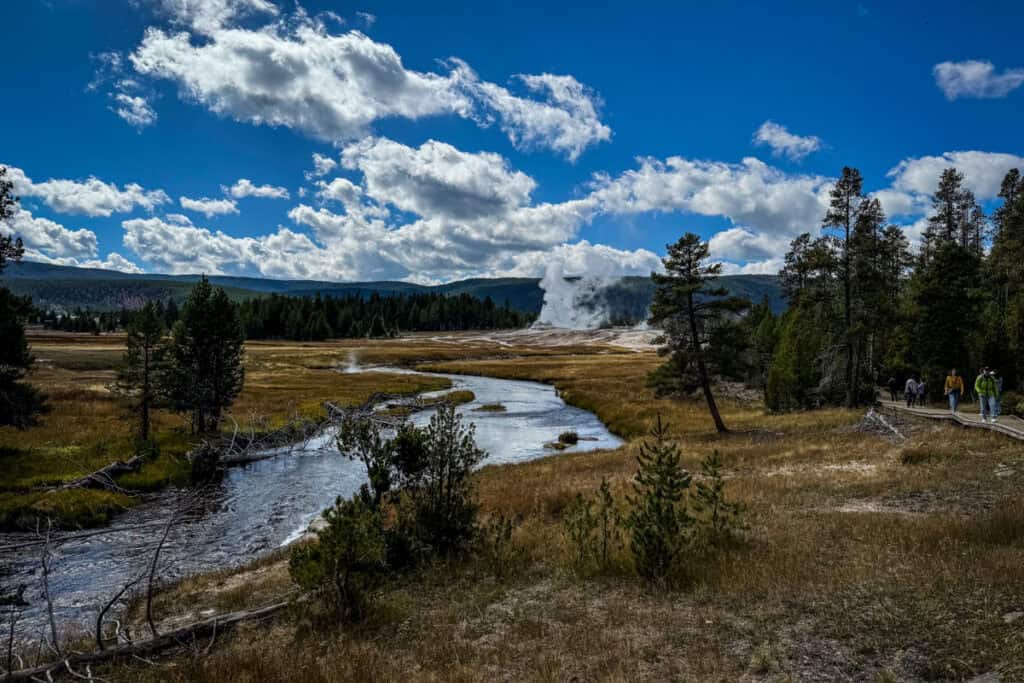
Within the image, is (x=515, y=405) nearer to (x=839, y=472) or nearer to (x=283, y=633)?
(x=839, y=472)

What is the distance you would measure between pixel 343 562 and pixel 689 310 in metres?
26.0

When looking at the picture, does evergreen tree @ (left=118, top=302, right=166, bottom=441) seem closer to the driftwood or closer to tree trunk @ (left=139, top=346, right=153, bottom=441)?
tree trunk @ (left=139, top=346, right=153, bottom=441)

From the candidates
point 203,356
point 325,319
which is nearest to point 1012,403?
point 203,356

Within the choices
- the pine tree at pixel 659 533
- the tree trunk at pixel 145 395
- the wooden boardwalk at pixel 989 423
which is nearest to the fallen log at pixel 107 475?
the tree trunk at pixel 145 395

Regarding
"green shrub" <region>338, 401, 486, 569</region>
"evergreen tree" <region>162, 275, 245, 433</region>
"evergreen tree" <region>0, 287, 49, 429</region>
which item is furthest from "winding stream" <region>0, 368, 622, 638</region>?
"evergreen tree" <region>0, 287, 49, 429</region>

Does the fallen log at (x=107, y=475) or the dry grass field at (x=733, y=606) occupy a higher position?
the dry grass field at (x=733, y=606)

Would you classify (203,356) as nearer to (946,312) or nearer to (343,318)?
(946,312)

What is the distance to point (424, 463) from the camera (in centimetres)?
1228

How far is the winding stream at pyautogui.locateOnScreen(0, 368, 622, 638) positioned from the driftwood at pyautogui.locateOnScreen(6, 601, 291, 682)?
177 cm

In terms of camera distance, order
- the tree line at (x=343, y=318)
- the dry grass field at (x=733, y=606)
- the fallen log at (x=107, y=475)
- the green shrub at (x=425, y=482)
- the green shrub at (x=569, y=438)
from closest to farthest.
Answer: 1. the dry grass field at (x=733, y=606)
2. the green shrub at (x=425, y=482)
3. the fallen log at (x=107, y=475)
4. the green shrub at (x=569, y=438)
5. the tree line at (x=343, y=318)

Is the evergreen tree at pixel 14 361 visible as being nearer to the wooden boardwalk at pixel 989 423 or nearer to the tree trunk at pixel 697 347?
the tree trunk at pixel 697 347

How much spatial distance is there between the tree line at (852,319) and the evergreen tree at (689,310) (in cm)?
6

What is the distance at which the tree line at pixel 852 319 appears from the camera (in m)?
30.7

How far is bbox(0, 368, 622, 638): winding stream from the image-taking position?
13981 mm
